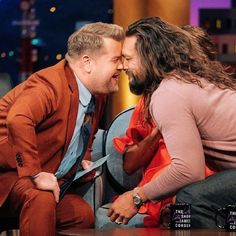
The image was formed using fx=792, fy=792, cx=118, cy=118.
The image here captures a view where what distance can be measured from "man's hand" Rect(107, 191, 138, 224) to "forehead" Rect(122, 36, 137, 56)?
662 millimetres

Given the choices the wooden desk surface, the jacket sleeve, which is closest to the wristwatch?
the wooden desk surface

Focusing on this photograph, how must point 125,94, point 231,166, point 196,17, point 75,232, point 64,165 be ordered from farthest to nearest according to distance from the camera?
point 196,17
point 125,94
point 64,165
point 231,166
point 75,232

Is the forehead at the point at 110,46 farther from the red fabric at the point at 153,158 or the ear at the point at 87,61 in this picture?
the red fabric at the point at 153,158

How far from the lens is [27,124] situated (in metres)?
3.29

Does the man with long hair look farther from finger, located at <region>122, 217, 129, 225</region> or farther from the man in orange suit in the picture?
the man in orange suit

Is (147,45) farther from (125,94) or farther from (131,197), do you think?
(125,94)

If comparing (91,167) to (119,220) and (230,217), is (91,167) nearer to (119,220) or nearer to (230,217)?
(119,220)

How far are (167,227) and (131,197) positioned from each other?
0.19 metres

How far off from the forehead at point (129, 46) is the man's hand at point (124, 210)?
0.66 meters

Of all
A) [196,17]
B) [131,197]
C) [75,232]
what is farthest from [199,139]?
[196,17]

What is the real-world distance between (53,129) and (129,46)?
19.9 inches

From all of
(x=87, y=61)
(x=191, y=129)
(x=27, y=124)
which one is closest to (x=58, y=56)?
(x=87, y=61)

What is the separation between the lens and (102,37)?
12.0 ft

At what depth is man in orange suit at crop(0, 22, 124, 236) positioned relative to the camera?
3252mm
